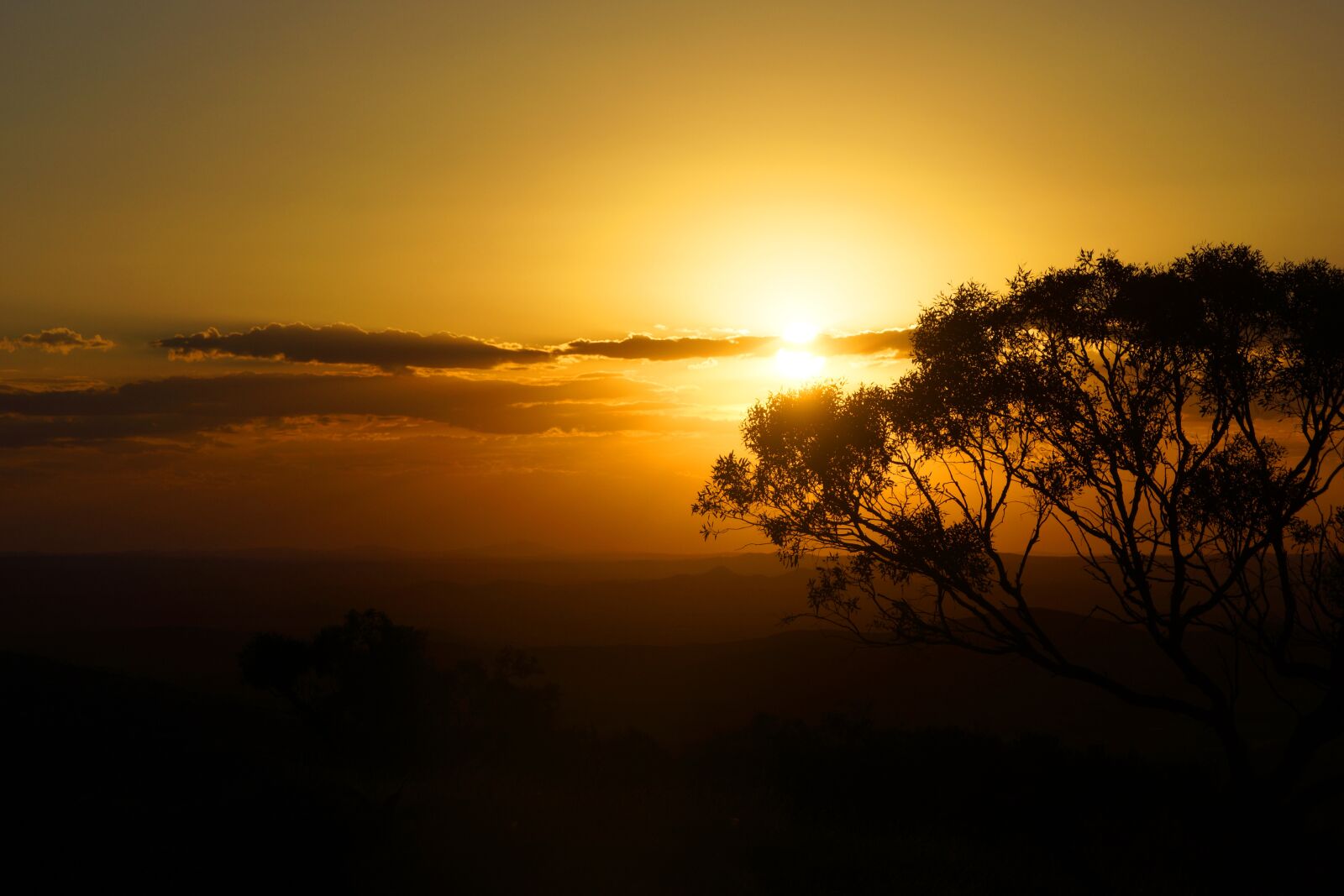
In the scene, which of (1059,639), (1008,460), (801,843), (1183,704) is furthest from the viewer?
(1059,639)

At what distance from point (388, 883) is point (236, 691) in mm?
57713

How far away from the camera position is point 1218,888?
14680 millimetres

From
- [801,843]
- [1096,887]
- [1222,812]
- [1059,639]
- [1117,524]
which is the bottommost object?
[1059,639]

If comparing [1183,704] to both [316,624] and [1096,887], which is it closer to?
[1096,887]

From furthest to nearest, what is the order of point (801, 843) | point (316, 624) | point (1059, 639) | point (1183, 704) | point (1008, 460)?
point (316, 624) → point (1059, 639) → point (1008, 460) → point (1183, 704) → point (801, 843)

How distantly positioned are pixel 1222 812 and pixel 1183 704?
297cm

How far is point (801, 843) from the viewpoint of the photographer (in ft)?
42.2

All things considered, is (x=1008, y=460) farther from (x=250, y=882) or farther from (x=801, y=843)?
(x=250, y=882)

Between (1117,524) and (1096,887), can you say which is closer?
(1096,887)

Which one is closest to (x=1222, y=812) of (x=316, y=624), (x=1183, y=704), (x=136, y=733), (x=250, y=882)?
(x=1183, y=704)

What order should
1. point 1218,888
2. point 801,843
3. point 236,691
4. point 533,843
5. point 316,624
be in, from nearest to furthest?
point 533,843
point 801,843
point 1218,888
point 236,691
point 316,624

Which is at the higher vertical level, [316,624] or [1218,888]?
[1218,888]

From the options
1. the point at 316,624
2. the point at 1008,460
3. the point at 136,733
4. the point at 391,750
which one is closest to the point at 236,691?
the point at 391,750

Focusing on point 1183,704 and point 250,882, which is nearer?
point 250,882
